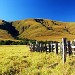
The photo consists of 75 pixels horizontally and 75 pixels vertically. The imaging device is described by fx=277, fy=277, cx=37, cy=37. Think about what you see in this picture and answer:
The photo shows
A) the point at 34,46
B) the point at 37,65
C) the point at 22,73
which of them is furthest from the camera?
the point at 34,46

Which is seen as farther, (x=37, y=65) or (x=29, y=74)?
(x=37, y=65)

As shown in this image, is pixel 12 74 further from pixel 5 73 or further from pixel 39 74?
pixel 39 74

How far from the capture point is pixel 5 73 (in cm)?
1477

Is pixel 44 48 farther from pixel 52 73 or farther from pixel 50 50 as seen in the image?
pixel 52 73

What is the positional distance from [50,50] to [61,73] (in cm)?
1822

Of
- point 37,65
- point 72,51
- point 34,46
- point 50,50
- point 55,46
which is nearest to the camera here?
point 37,65

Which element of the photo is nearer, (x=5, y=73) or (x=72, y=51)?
(x=5, y=73)

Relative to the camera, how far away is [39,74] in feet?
45.7

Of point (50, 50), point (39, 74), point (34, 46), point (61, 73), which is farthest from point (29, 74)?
point (34, 46)

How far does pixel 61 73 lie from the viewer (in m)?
13.6

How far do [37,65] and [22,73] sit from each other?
3.54m

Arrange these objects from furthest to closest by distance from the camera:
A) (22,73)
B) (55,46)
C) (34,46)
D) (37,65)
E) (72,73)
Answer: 1. (34,46)
2. (55,46)
3. (37,65)
4. (22,73)
5. (72,73)

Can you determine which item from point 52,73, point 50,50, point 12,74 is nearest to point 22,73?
point 12,74

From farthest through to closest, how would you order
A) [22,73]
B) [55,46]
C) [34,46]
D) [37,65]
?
[34,46] → [55,46] → [37,65] → [22,73]
